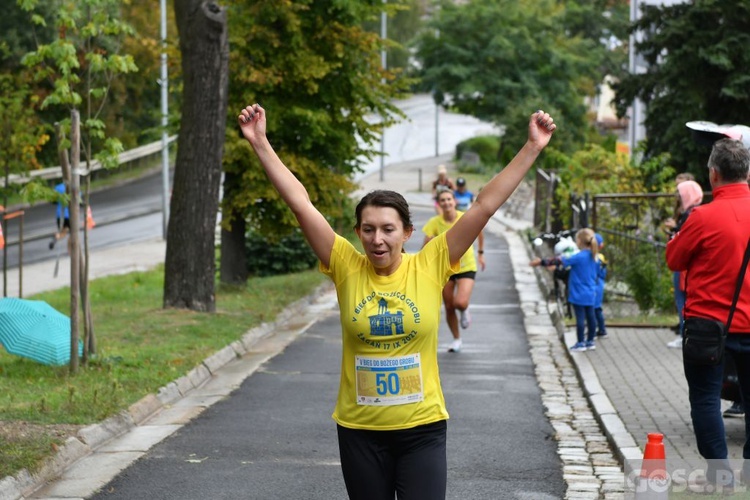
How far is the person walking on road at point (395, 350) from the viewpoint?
4875 millimetres

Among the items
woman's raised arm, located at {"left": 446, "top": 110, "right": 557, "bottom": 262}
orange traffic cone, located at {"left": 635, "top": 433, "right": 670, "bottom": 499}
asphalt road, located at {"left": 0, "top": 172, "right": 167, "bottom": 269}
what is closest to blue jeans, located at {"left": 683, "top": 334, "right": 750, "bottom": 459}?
orange traffic cone, located at {"left": 635, "top": 433, "right": 670, "bottom": 499}

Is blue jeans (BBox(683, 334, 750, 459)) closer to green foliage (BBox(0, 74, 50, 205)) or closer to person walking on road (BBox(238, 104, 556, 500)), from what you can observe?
person walking on road (BBox(238, 104, 556, 500))

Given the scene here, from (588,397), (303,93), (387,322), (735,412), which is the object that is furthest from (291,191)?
(303,93)

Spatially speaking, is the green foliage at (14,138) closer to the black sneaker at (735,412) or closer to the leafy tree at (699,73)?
the leafy tree at (699,73)

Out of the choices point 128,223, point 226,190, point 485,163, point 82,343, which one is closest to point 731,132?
point 82,343

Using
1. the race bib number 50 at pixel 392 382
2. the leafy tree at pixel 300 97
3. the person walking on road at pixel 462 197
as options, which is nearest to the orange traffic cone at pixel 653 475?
the race bib number 50 at pixel 392 382

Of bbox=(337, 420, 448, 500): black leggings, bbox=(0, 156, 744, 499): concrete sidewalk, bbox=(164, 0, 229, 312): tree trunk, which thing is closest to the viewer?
bbox=(337, 420, 448, 500): black leggings

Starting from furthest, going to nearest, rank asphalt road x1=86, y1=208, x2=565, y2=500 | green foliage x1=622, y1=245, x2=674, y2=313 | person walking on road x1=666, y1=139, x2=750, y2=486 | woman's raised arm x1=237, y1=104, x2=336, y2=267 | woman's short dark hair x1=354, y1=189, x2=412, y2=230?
green foliage x1=622, y1=245, x2=674, y2=313
asphalt road x1=86, y1=208, x2=565, y2=500
person walking on road x1=666, y1=139, x2=750, y2=486
woman's raised arm x1=237, y1=104, x2=336, y2=267
woman's short dark hair x1=354, y1=189, x2=412, y2=230

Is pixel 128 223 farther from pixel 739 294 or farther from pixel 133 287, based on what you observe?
pixel 739 294

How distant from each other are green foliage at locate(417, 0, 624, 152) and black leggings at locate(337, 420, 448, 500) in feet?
173

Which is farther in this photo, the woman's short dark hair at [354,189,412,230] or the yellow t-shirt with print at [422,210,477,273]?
the yellow t-shirt with print at [422,210,477,273]

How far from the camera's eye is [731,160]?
22.1 feet

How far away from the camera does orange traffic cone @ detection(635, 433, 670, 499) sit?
5.34 meters

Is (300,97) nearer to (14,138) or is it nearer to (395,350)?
(14,138)
